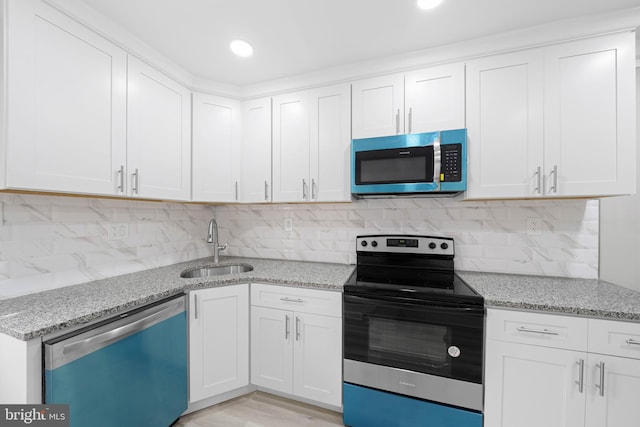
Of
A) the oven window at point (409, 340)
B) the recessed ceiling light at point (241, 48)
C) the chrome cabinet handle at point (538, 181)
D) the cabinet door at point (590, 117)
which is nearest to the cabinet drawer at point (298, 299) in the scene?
the oven window at point (409, 340)

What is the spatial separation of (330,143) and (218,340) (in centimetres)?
161

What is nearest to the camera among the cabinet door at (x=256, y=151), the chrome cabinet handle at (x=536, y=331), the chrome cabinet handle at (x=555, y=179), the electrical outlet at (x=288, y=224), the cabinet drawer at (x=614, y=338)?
the cabinet drawer at (x=614, y=338)

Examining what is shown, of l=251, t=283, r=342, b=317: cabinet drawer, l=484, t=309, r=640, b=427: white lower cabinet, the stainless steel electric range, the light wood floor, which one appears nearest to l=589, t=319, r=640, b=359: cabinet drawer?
l=484, t=309, r=640, b=427: white lower cabinet

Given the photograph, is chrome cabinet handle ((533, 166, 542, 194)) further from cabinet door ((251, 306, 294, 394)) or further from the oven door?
cabinet door ((251, 306, 294, 394))

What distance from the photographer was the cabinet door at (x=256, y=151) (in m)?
2.23

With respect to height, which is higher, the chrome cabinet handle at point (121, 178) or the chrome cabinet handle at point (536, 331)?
the chrome cabinet handle at point (121, 178)

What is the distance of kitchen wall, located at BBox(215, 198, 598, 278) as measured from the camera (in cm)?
180

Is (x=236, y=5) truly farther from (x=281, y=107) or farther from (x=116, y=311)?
(x=116, y=311)

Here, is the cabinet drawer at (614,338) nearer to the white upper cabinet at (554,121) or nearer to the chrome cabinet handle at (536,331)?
the chrome cabinet handle at (536,331)

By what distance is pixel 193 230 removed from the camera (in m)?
2.55

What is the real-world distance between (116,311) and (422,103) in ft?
7.05

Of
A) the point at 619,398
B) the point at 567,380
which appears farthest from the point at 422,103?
the point at 619,398

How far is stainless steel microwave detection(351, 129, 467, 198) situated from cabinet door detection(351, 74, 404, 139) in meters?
0.10

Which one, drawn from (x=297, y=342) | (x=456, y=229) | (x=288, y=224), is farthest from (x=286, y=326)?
(x=456, y=229)
